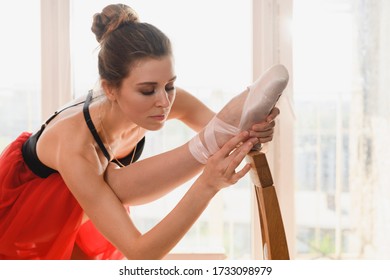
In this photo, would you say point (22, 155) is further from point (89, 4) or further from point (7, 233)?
point (89, 4)

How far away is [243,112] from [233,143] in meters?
0.09

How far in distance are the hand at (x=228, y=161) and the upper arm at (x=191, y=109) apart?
0.54 meters

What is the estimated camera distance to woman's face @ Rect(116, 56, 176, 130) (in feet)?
4.45

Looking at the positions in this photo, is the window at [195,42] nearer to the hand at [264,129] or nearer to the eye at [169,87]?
the eye at [169,87]

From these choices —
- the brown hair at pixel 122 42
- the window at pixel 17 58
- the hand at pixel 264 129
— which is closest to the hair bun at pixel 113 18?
the brown hair at pixel 122 42

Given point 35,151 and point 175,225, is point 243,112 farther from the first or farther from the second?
point 35,151

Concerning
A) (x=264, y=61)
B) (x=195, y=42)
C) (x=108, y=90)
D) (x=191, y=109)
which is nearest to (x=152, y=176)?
Answer: (x=108, y=90)

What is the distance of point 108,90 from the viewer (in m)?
1.47

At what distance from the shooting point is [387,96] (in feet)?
7.46

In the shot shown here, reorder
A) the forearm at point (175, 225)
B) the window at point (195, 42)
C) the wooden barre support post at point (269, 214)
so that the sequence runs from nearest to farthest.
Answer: the wooden barre support post at point (269, 214) → the forearm at point (175, 225) → the window at point (195, 42)

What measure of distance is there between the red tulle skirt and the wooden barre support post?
2.19 feet

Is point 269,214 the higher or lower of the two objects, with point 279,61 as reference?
lower

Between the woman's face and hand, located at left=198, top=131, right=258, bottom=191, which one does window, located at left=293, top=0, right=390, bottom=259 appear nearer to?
the woman's face

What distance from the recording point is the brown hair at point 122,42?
1.38 metres
